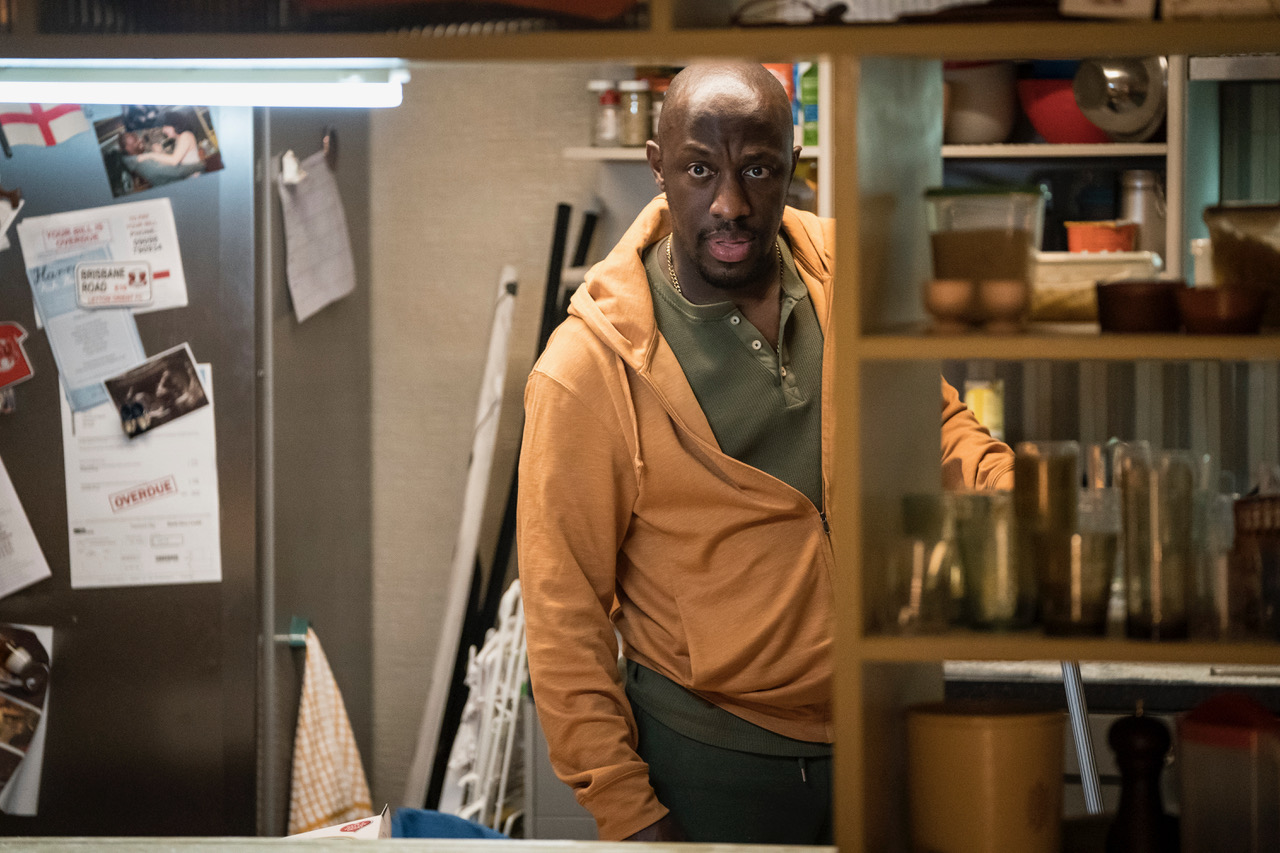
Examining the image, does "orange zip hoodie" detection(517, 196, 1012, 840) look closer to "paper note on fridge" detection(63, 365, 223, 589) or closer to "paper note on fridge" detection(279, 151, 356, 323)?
"paper note on fridge" detection(63, 365, 223, 589)

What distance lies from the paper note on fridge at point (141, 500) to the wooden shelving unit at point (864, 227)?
1354mm

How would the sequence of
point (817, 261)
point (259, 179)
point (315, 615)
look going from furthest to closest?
point (315, 615), point (259, 179), point (817, 261)

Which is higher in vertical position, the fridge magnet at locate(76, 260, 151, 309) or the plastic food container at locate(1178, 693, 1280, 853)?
the fridge magnet at locate(76, 260, 151, 309)

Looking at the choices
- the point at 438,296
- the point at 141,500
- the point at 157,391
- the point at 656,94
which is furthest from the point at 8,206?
the point at 656,94

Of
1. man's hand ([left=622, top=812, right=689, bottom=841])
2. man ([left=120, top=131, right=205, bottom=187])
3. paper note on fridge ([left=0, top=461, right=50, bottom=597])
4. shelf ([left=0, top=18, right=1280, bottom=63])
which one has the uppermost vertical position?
man ([left=120, top=131, right=205, bottom=187])

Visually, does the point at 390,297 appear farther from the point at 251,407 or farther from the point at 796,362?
the point at 796,362

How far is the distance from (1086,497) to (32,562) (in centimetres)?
209

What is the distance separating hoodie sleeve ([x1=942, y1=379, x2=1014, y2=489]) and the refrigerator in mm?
1392

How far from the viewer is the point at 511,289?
317 cm

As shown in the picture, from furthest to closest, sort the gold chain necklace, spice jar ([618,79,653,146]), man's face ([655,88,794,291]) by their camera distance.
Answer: spice jar ([618,79,653,146]) < the gold chain necklace < man's face ([655,88,794,291])

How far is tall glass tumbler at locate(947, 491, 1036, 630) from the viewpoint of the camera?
1155mm

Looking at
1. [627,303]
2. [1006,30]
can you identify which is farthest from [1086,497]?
[627,303]

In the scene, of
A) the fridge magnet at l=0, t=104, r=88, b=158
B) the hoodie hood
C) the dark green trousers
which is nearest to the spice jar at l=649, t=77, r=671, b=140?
the hoodie hood

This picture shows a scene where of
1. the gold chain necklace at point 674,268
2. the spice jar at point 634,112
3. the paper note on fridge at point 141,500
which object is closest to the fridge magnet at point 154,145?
the paper note on fridge at point 141,500
